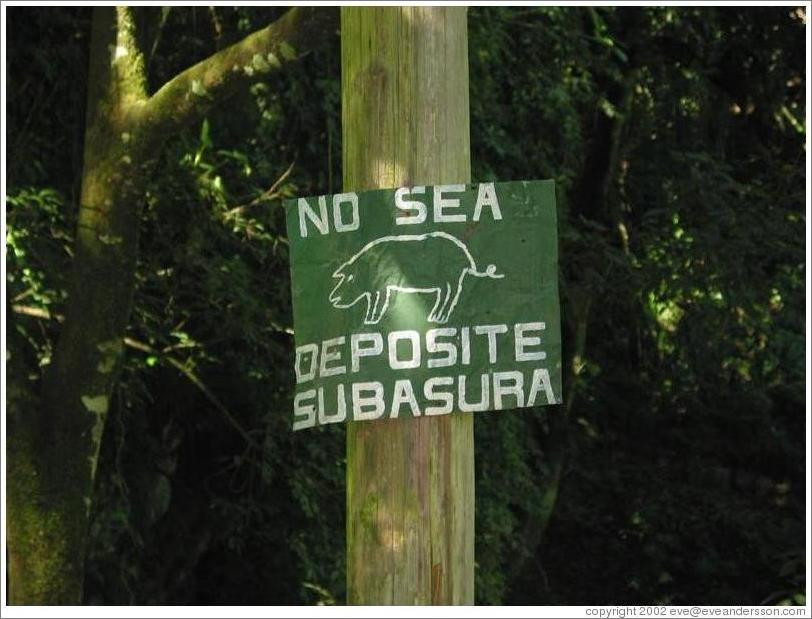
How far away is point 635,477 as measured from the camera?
36.6 ft

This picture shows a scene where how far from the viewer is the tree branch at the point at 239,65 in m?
4.82

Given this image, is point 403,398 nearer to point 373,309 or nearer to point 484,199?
point 373,309

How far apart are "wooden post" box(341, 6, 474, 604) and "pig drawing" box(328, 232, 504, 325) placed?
12 cm

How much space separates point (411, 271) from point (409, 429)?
30cm

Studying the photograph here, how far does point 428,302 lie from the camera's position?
235cm

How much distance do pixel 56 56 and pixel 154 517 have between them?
9.38 ft

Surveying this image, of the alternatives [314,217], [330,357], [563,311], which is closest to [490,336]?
[330,357]

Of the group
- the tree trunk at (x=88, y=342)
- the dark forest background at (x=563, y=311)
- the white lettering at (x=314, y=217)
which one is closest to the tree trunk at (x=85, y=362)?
the tree trunk at (x=88, y=342)

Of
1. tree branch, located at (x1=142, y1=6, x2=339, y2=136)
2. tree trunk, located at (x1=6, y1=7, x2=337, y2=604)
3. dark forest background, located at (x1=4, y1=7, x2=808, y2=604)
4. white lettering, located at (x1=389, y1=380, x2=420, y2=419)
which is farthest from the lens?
dark forest background, located at (x1=4, y1=7, x2=808, y2=604)

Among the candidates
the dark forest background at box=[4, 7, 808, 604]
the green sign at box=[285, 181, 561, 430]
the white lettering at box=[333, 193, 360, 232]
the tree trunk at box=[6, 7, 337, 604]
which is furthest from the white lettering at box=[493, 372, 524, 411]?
the dark forest background at box=[4, 7, 808, 604]

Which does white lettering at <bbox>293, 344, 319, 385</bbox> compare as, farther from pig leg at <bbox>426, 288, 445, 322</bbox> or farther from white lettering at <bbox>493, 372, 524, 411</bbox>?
white lettering at <bbox>493, 372, 524, 411</bbox>

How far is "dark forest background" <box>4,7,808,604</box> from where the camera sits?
6.30m

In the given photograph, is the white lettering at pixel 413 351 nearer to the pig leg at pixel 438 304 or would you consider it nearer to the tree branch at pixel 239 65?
the pig leg at pixel 438 304

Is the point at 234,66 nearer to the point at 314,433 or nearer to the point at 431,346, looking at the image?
the point at 314,433
